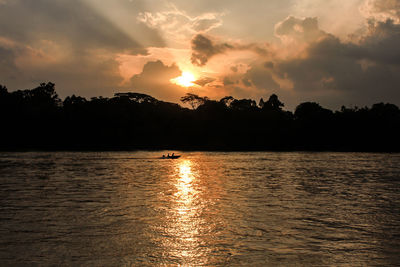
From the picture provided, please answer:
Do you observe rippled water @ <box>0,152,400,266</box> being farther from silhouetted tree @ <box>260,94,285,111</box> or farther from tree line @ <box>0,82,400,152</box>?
silhouetted tree @ <box>260,94,285,111</box>

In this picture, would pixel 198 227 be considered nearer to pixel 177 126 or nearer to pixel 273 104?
pixel 177 126

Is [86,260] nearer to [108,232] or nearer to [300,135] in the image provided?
[108,232]

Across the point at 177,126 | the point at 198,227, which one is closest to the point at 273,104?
the point at 177,126

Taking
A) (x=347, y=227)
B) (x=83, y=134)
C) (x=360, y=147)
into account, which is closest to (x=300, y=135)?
(x=360, y=147)

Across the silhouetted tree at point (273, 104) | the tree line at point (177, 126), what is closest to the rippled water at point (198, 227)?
the tree line at point (177, 126)

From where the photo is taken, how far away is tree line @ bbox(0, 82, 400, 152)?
4518 inches

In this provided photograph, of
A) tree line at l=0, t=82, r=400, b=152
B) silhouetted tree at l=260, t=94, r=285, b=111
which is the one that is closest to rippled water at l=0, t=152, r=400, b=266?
tree line at l=0, t=82, r=400, b=152

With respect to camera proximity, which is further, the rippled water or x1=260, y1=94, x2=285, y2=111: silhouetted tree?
x1=260, y1=94, x2=285, y2=111: silhouetted tree

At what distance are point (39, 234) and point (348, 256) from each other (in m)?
10.8

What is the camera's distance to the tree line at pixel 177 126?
114750 mm

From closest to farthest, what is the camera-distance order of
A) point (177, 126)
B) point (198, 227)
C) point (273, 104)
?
point (198, 227), point (177, 126), point (273, 104)

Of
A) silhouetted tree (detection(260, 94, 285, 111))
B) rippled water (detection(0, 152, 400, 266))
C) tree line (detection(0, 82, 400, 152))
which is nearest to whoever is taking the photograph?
rippled water (detection(0, 152, 400, 266))

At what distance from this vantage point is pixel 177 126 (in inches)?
5089

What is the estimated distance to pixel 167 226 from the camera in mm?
14133
